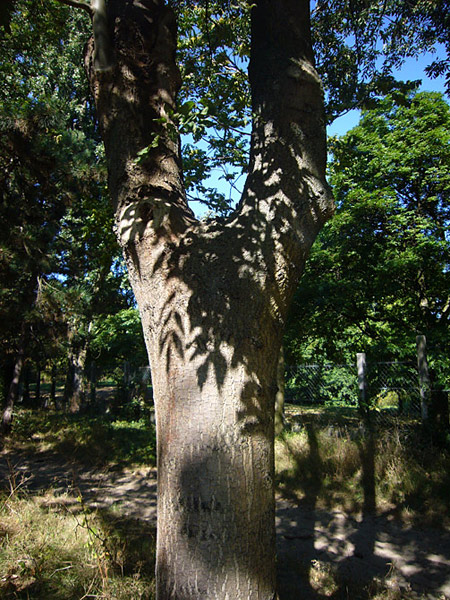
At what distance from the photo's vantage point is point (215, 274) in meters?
2.21

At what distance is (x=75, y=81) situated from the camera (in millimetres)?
17281

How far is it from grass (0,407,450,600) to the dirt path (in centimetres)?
13

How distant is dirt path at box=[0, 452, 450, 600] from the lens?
12.6 feet

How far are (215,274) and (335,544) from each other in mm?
4188

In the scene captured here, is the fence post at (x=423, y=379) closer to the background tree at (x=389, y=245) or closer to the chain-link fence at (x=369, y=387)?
the chain-link fence at (x=369, y=387)

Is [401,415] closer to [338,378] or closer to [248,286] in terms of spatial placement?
[338,378]

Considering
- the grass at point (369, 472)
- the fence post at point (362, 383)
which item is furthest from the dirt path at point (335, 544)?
the fence post at point (362, 383)

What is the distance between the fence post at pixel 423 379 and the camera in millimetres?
7500

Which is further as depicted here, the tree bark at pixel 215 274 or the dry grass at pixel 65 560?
the dry grass at pixel 65 560

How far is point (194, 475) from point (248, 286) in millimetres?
966

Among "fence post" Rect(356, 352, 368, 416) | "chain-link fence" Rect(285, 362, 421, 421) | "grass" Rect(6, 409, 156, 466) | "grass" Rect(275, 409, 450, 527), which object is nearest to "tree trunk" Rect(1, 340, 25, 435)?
"grass" Rect(6, 409, 156, 466)

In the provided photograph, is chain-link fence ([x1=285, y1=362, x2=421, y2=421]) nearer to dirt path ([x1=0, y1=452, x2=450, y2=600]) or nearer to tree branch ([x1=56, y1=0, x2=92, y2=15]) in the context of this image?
dirt path ([x1=0, y1=452, x2=450, y2=600])

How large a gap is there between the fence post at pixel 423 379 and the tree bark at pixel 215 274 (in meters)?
6.22

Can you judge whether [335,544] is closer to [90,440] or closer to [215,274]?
[215,274]
